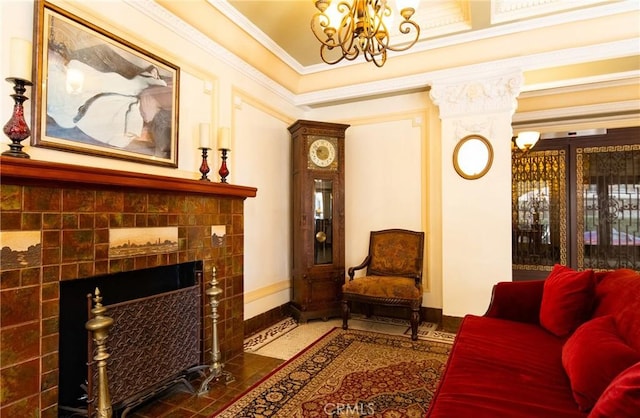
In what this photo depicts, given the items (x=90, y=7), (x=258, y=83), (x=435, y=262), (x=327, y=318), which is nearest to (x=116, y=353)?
(x=90, y=7)

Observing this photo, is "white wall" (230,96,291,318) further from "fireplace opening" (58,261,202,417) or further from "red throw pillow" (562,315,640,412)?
"red throw pillow" (562,315,640,412)

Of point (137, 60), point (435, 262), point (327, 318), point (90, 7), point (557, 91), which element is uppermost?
point (557, 91)

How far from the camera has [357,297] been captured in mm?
3447

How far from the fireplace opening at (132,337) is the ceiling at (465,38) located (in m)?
2.00

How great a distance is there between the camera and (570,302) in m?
1.94

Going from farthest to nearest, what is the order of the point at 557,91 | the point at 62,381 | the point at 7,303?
the point at 557,91, the point at 62,381, the point at 7,303

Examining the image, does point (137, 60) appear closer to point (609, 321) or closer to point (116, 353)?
point (116, 353)

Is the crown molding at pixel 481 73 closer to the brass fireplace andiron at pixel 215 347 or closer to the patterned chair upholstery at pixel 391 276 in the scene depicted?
the patterned chair upholstery at pixel 391 276

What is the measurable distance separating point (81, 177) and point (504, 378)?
2.23 metres

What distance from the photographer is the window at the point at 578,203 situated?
4785 millimetres

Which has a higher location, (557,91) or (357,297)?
(557,91)

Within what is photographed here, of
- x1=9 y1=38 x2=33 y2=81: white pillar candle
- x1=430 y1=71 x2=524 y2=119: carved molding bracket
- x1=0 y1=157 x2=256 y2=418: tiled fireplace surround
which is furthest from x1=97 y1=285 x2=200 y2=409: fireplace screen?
x1=430 y1=71 x2=524 y2=119: carved molding bracket

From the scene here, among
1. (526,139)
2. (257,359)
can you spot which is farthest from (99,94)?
(526,139)

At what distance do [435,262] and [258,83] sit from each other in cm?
277
